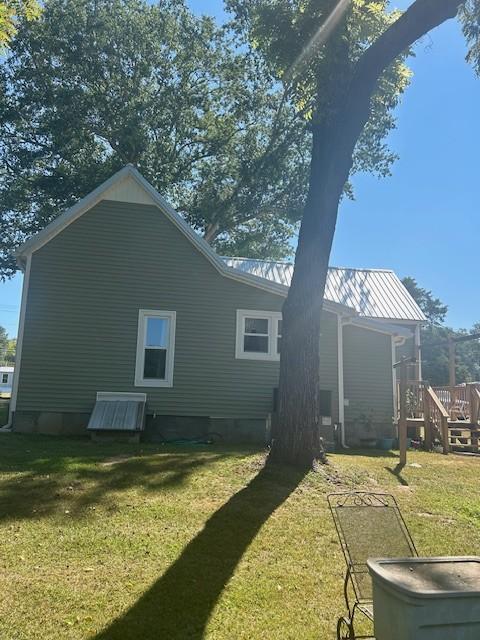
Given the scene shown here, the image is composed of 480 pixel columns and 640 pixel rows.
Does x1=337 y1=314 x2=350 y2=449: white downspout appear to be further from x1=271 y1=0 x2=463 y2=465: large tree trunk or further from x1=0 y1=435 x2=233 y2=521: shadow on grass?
x1=271 y1=0 x2=463 y2=465: large tree trunk

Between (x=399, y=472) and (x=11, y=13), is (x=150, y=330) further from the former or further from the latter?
(x=11, y=13)

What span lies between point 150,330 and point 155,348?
0.45m

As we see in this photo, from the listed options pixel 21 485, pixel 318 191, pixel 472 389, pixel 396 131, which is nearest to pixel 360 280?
pixel 472 389

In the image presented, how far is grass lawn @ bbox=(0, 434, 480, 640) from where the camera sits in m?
3.39

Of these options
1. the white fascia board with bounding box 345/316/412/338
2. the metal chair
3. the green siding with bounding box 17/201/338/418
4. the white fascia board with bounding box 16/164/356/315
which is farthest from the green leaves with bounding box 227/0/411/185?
the metal chair

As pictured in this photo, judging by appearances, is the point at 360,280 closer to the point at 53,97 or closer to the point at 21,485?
the point at 21,485

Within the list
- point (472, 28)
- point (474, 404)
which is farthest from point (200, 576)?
point (472, 28)

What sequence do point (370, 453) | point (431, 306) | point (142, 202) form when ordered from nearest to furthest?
Answer: point (370, 453), point (142, 202), point (431, 306)

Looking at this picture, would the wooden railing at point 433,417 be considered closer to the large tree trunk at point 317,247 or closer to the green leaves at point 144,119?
the large tree trunk at point 317,247

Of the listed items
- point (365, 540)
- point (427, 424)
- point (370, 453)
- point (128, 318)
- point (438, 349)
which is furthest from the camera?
point (438, 349)

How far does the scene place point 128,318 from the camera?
11680 mm

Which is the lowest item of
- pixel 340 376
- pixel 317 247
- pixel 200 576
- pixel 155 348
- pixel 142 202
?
pixel 200 576

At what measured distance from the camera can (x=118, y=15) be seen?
72.2 ft

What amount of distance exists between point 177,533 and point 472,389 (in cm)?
982
